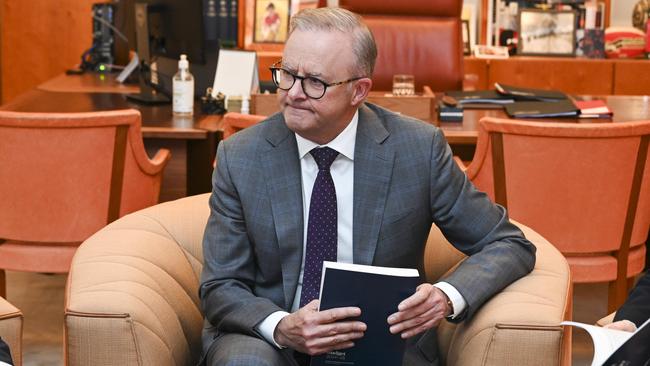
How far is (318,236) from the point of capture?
249 centimetres

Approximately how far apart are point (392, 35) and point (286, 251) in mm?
3245

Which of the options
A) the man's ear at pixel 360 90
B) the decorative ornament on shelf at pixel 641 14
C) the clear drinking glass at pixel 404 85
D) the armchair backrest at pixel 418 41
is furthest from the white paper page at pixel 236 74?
the decorative ornament on shelf at pixel 641 14

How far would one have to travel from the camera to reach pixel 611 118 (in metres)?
4.50

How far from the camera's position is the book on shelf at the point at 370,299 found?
217 cm

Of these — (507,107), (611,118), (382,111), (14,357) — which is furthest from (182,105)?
(14,357)

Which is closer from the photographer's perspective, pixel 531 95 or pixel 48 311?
pixel 48 311

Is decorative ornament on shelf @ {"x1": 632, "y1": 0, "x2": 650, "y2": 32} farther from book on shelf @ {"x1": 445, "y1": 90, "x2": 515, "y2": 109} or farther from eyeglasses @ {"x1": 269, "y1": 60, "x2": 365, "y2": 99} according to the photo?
eyeglasses @ {"x1": 269, "y1": 60, "x2": 365, "y2": 99}

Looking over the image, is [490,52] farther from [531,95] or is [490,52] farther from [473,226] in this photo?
[473,226]

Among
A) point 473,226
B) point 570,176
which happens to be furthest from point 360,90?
point 570,176

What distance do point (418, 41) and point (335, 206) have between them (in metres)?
3.20

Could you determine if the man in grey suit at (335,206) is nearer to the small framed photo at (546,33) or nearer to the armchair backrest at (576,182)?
the armchair backrest at (576,182)

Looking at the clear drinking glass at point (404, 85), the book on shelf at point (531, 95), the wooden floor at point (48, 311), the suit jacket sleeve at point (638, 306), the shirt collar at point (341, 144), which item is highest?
the shirt collar at point (341, 144)

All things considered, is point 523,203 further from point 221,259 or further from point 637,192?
point 221,259

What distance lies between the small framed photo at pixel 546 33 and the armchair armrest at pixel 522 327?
4.31 meters
